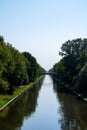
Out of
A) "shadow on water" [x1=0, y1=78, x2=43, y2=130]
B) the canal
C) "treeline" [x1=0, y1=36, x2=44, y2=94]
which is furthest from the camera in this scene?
"treeline" [x1=0, y1=36, x2=44, y2=94]

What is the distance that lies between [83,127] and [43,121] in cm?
664

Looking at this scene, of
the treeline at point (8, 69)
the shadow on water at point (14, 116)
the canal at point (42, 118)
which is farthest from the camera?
the treeline at point (8, 69)

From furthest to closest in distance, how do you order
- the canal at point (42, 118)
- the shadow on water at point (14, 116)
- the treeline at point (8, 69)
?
the treeline at point (8, 69) → the shadow on water at point (14, 116) → the canal at point (42, 118)

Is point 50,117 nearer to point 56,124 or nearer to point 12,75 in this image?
point 56,124

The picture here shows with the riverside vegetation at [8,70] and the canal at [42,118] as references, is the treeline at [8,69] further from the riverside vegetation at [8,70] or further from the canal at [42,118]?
the canal at [42,118]

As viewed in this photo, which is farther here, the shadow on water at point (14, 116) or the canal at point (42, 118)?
the shadow on water at point (14, 116)

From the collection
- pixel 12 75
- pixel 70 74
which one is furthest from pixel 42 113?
pixel 70 74

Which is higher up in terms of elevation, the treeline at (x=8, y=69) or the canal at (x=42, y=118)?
the treeline at (x=8, y=69)

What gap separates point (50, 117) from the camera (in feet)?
143

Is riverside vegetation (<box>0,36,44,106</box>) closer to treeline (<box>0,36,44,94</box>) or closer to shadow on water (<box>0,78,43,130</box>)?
treeline (<box>0,36,44,94</box>)

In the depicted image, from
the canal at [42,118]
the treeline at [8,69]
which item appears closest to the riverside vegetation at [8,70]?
the treeline at [8,69]

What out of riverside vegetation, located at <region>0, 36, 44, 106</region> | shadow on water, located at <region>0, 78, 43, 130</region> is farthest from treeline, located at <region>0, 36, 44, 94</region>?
shadow on water, located at <region>0, 78, 43, 130</region>

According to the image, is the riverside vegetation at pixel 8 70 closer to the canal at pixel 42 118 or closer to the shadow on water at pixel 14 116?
the shadow on water at pixel 14 116

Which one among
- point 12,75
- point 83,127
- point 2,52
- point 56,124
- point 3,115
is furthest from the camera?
point 12,75
